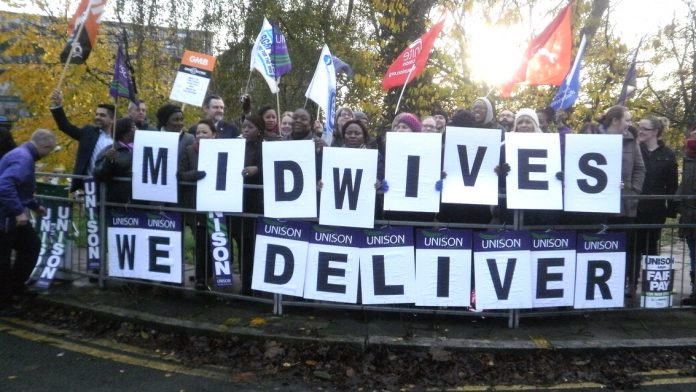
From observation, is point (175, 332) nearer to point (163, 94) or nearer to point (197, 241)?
point (197, 241)

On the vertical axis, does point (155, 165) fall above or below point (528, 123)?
below

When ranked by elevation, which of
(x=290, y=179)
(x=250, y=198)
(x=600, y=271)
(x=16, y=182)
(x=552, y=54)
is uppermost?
(x=552, y=54)

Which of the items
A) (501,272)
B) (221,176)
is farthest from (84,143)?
(501,272)

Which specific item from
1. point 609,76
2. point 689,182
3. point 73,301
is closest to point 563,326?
point 689,182

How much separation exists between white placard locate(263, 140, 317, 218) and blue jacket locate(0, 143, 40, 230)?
250cm

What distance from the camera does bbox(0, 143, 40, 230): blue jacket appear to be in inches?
226

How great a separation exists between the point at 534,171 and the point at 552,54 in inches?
137

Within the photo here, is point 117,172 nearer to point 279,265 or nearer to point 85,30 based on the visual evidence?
point 85,30

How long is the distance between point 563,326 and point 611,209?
1232 mm

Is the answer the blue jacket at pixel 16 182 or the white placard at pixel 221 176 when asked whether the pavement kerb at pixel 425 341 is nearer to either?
the white placard at pixel 221 176

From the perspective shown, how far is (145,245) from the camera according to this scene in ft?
20.1

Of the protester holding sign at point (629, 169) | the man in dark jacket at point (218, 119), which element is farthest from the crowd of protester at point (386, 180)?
the man in dark jacket at point (218, 119)

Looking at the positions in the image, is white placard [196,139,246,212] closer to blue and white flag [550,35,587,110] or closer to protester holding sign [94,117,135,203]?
protester holding sign [94,117,135,203]

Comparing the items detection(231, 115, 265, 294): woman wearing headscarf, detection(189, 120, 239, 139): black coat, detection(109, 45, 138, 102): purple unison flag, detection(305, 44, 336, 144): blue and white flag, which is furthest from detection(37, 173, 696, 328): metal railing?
detection(305, 44, 336, 144): blue and white flag
